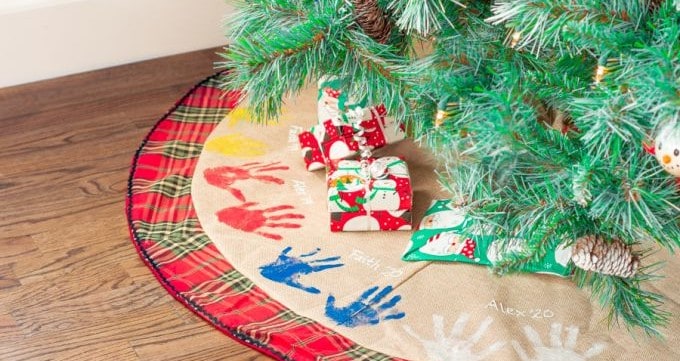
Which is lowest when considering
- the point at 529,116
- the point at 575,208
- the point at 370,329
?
the point at 370,329

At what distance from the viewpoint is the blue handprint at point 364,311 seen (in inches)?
54.9

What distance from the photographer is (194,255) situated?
1561 millimetres

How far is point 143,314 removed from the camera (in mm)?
1449

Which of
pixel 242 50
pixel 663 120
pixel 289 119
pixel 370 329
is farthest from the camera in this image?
pixel 289 119

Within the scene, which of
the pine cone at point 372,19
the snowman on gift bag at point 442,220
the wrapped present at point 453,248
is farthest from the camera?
the snowman on gift bag at point 442,220

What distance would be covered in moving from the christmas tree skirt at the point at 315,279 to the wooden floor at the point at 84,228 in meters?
0.04

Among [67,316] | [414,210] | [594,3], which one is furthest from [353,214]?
[594,3]

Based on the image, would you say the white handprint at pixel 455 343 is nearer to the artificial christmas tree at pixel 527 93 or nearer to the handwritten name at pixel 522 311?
the handwritten name at pixel 522 311

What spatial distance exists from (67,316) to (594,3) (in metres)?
0.95

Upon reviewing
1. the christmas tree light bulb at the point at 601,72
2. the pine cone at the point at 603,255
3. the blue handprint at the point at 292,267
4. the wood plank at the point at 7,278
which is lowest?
the wood plank at the point at 7,278

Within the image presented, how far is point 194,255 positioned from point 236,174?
26cm

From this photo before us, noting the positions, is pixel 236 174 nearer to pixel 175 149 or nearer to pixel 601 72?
pixel 175 149

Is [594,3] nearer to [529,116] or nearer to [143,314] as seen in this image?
[529,116]

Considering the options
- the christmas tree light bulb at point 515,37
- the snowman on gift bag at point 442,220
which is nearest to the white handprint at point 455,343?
the snowman on gift bag at point 442,220
